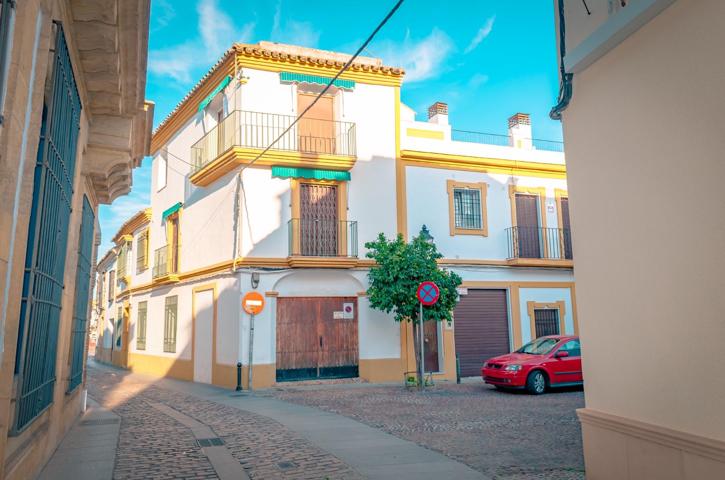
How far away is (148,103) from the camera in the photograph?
9461 millimetres

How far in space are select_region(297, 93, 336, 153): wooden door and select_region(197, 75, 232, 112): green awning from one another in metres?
2.23

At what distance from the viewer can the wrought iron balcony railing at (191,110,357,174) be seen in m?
17.2

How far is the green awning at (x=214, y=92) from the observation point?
1805 centimetres

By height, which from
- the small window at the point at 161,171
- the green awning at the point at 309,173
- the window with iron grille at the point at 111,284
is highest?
the small window at the point at 161,171

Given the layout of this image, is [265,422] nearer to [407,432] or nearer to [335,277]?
[407,432]

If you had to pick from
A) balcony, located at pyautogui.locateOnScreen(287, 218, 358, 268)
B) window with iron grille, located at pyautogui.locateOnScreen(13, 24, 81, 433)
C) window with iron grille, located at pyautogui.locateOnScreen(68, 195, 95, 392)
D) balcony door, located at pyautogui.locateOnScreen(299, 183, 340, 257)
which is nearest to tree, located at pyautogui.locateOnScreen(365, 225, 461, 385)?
balcony, located at pyautogui.locateOnScreen(287, 218, 358, 268)

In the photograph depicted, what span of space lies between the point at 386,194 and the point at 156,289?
34.7 feet

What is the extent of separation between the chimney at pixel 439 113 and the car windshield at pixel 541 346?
29.1 ft

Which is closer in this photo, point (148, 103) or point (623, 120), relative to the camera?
point (623, 120)

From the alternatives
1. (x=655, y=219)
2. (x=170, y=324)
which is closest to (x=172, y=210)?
(x=170, y=324)

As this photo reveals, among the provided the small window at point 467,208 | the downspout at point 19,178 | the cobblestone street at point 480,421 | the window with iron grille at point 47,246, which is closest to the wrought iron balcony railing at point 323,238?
the small window at point 467,208

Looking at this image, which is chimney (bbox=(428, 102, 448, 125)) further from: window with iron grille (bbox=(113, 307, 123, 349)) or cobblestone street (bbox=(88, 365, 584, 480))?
window with iron grille (bbox=(113, 307, 123, 349))

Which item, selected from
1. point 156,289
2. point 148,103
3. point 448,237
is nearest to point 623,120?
point 148,103

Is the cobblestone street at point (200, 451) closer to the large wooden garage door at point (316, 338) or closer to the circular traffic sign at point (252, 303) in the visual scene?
the circular traffic sign at point (252, 303)
